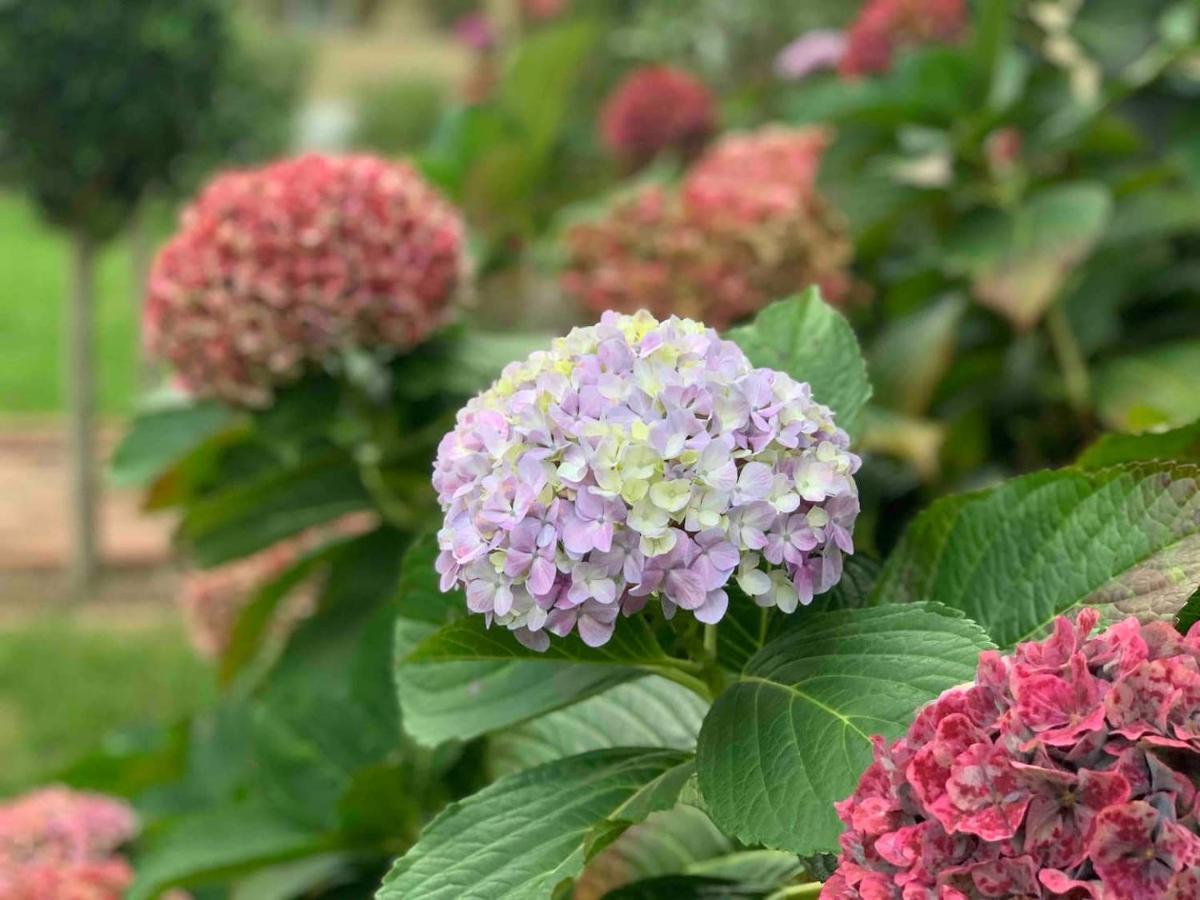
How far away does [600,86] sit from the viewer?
6945 millimetres

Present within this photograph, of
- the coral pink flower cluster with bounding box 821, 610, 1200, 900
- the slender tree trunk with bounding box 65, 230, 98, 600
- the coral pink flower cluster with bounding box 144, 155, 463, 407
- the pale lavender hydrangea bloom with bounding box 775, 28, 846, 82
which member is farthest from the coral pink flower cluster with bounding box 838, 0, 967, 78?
the slender tree trunk with bounding box 65, 230, 98, 600

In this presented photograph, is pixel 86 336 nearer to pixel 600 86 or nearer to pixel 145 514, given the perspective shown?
pixel 600 86

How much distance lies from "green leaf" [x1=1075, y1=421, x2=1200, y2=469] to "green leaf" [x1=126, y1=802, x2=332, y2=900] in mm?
690

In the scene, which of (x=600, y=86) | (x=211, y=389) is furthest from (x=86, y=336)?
(x=211, y=389)

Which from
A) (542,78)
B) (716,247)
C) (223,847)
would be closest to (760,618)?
(223,847)

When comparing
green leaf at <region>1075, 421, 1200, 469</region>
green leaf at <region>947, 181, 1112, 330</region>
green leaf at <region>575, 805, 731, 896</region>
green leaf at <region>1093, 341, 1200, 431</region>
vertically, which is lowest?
green leaf at <region>1093, 341, 1200, 431</region>

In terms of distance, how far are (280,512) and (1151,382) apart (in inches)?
43.5

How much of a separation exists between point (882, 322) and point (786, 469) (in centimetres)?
→ 180

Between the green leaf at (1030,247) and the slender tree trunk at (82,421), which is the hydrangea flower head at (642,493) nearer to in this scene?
the green leaf at (1030,247)

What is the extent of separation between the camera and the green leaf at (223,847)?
1.17 m

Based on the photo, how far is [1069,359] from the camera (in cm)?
Answer: 194

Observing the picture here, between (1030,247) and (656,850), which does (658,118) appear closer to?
(1030,247)

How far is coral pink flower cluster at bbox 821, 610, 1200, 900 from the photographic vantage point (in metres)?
0.47

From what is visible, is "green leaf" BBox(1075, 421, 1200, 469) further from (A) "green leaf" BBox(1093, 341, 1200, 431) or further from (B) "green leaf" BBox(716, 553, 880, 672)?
(A) "green leaf" BBox(1093, 341, 1200, 431)
